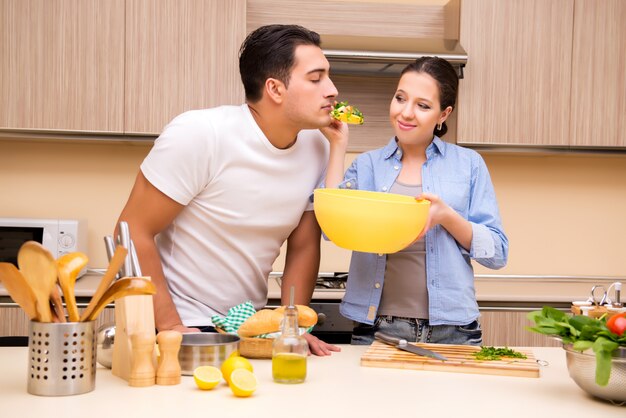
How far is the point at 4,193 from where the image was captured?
341 cm

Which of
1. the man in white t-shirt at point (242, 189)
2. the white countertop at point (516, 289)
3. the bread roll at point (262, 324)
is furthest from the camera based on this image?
the white countertop at point (516, 289)

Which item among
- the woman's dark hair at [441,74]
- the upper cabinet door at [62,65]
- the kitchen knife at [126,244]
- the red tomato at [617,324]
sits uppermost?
the upper cabinet door at [62,65]

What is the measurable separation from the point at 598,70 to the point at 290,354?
2349 millimetres

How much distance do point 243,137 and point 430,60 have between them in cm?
56

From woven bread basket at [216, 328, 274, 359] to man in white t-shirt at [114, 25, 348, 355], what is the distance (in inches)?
12.0

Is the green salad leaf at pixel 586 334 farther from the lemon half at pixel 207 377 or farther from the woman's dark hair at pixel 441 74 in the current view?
the woman's dark hair at pixel 441 74

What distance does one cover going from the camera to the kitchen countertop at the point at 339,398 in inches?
50.2

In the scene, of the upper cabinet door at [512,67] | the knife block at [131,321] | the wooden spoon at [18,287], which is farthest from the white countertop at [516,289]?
the wooden spoon at [18,287]

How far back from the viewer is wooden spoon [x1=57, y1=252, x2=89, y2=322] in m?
1.33

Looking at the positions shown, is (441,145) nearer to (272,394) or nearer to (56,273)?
(272,394)

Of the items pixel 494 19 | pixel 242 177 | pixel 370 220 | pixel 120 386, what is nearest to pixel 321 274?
pixel 494 19

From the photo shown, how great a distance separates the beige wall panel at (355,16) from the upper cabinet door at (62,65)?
61cm

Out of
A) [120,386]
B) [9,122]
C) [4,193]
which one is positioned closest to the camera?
[120,386]

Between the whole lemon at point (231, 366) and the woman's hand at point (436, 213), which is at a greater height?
the woman's hand at point (436, 213)
